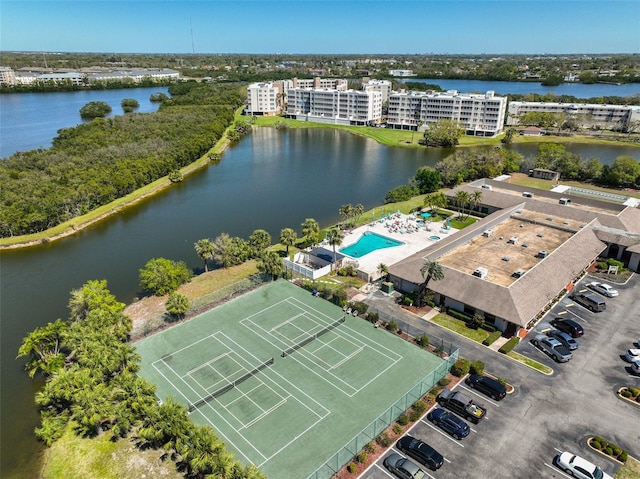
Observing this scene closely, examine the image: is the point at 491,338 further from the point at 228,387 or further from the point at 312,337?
the point at 228,387

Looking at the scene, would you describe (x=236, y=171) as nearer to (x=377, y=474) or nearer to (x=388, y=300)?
(x=388, y=300)

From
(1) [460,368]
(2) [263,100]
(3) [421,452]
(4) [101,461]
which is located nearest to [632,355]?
(1) [460,368]

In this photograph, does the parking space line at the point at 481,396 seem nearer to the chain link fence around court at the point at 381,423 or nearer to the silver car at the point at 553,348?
the chain link fence around court at the point at 381,423

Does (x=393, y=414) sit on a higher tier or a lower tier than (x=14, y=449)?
higher

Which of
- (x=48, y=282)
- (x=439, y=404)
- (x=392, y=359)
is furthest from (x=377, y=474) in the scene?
(x=48, y=282)

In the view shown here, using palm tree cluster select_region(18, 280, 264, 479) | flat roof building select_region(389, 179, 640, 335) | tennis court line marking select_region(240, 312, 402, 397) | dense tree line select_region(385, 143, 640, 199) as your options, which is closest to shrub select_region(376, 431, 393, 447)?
tennis court line marking select_region(240, 312, 402, 397)

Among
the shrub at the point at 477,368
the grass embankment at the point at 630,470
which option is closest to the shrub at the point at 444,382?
the shrub at the point at 477,368

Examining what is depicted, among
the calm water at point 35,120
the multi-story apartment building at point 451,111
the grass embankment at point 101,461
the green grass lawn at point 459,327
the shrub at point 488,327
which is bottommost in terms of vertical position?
the grass embankment at point 101,461
